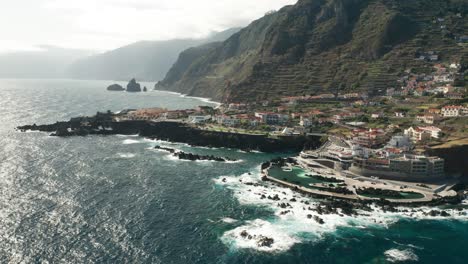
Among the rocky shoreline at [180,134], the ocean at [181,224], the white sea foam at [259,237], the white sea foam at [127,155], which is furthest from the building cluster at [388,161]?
the white sea foam at [127,155]

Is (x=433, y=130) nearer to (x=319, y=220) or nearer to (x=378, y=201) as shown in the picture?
(x=378, y=201)

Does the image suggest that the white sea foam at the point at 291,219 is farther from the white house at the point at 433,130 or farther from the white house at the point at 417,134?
the white house at the point at 433,130

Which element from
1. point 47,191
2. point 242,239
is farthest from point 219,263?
point 47,191

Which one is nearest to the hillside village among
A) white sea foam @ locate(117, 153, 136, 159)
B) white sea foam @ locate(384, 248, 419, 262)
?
white sea foam @ locate(384, 248, 419, 262)

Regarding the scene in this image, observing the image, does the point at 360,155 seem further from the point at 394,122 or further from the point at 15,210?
the point at 15,210

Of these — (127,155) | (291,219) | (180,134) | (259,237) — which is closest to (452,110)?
(291,219)

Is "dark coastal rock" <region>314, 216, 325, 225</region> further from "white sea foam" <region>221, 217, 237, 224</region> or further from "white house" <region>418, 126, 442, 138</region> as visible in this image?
"white house" <region>418, 126, 442, 138</region>
